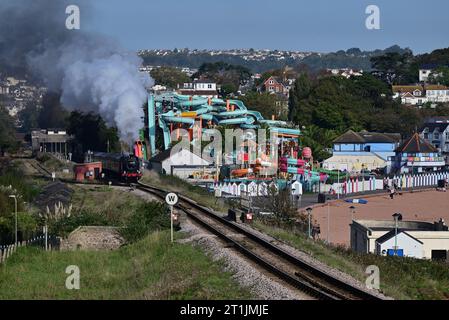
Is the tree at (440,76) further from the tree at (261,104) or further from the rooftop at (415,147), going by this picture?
the rooftop at (415,147)

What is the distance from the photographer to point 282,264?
22078 millimetres

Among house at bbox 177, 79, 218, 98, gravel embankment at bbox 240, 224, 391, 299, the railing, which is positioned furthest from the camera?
house at bbox 177, 79, 218, 98

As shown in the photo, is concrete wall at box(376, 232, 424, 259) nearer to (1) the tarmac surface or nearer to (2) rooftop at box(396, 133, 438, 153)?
(1) the tarmac surface

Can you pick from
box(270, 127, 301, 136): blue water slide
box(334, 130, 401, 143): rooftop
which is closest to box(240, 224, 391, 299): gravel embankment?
box(270, 127, 301, 136): blue water slide

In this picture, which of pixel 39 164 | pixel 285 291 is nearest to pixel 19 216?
pixel 285 291

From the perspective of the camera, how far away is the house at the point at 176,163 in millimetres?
67650

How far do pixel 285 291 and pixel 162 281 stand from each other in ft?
10.6

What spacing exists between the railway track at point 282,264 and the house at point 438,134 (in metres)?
80.6

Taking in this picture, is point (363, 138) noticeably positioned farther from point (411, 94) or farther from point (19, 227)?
point (19, 227)

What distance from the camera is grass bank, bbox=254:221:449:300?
20422 millimetres

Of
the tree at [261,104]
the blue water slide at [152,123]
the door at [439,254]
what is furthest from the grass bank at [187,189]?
the tree at [261,104]

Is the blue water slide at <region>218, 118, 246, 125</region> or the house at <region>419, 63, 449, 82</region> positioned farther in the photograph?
the house at <region>419, 63, 449, 82</region>

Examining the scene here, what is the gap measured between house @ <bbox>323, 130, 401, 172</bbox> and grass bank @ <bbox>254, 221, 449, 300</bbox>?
69.1 m

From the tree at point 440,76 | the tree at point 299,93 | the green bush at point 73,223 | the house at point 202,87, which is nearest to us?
the green bush at point 73,223
